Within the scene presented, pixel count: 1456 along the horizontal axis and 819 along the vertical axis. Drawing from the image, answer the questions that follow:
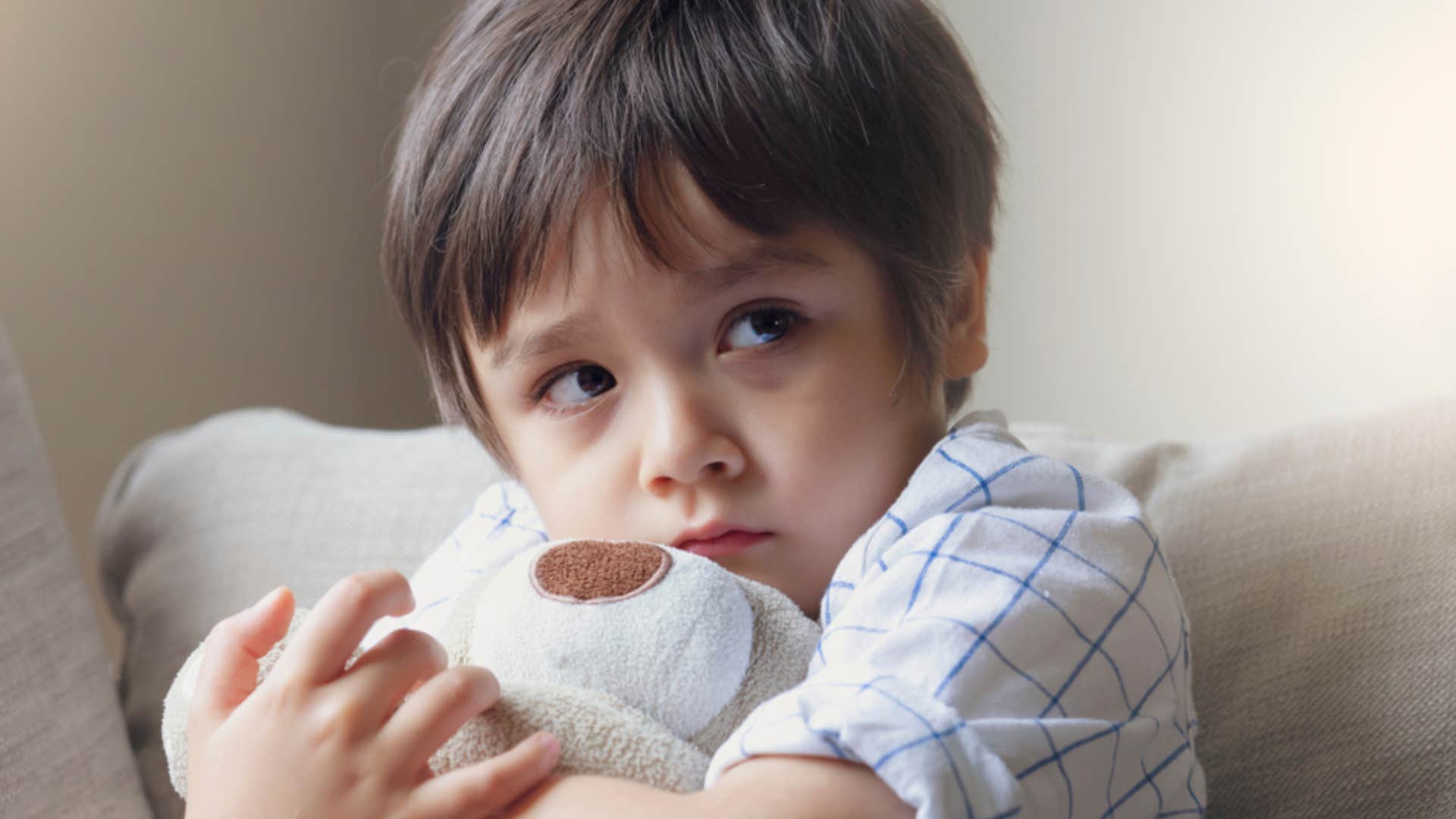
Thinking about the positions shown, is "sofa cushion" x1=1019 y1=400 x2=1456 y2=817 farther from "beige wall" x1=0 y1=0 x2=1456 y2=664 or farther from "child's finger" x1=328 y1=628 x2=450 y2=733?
"child's finger" x1=328 y1=628 x2=450 y2=733

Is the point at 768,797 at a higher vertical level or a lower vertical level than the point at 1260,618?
higher

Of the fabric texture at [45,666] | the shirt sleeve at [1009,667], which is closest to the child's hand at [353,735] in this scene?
the shirt sleeve at [1009,667]

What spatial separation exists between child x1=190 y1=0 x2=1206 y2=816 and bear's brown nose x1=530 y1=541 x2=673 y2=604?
0.23 ft

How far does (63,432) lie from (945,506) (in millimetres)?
1381

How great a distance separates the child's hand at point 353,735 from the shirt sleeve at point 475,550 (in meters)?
0.27

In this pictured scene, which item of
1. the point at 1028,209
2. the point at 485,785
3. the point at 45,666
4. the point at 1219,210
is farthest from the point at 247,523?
the point at 1219,210

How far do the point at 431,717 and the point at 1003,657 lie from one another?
25 centimetres

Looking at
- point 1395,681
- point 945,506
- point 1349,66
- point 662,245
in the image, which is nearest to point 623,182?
point 662,245

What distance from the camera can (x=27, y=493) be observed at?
1006mm

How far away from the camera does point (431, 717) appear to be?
575 millimetres

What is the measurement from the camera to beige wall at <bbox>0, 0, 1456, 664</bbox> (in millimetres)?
1281

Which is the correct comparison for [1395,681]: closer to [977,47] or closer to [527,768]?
[527,768]

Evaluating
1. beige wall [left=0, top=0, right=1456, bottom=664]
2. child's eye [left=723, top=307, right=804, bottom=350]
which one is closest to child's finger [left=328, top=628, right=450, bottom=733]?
child's eye [left=723, top=307, right=804, bottom=350]

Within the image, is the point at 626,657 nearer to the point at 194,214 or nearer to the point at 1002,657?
the point at 1002,657
